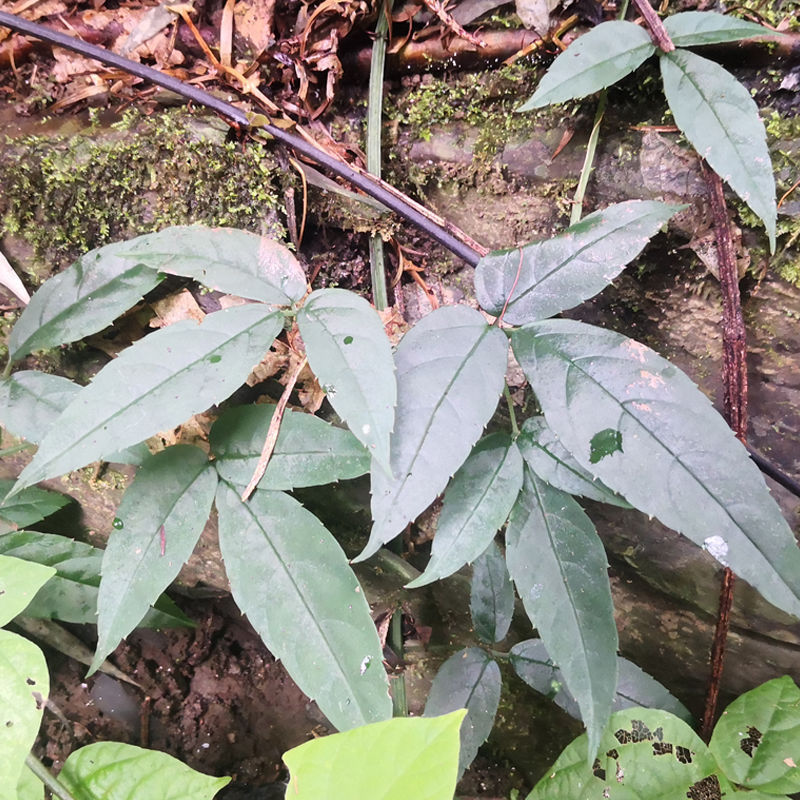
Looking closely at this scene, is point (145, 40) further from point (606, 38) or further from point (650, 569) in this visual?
point (650, 569)

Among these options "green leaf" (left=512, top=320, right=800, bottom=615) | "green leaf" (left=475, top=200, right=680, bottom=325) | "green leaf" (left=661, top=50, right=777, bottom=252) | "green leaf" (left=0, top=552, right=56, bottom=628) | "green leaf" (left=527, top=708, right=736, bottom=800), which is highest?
"green leaf" (left=661, top=50, right=777, bottom=252)

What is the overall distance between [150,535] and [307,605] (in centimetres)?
30

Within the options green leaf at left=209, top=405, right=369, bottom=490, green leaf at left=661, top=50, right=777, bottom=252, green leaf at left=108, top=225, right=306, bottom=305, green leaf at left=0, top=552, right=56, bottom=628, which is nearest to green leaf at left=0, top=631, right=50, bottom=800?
green leaf at left=0, top=552, right=56, bottom=628

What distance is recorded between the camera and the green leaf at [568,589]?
2.66ft

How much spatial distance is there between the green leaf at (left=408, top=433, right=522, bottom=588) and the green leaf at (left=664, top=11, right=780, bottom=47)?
28.6 inches

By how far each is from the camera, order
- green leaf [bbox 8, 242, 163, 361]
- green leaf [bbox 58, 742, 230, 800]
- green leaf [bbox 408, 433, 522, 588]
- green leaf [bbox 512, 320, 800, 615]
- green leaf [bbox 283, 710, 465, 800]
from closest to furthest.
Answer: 1. green leaf [bbox 283, 710, 465, 800]
2. green leaf [bbox 512, 320, 800, 615]
3. green leaf [bbox 408, 433, 522, 588]
4. green leaf [bbox 58, 742, 230, 800]
5. green leaf [bbox 8, 242, 163, 361]

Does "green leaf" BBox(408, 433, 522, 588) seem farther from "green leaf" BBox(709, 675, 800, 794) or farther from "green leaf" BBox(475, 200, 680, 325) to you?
"green leaf" BBox(709, 675, 800, 794)

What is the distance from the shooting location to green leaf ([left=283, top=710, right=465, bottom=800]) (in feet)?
1.98

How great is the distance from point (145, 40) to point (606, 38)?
3.32 ft

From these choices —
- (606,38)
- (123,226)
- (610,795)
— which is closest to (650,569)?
(610,795)

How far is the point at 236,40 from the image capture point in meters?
1.23

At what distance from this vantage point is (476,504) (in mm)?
871

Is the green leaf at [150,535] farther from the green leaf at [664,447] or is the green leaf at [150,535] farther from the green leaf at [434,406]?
the green leaf at [664,447]

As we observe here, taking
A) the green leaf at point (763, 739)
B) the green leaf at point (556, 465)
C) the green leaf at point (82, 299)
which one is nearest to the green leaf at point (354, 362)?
the green leaf at point (556, 465)
